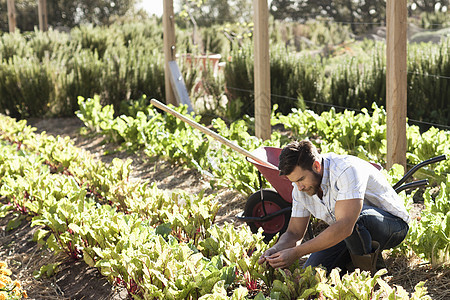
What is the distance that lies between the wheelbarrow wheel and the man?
0.58 meters

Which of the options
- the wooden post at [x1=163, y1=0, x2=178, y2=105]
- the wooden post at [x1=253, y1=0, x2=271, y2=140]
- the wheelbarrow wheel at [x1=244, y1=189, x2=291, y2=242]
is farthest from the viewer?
the wooden post at [x1=163, y1=0, x2=178, y2=105]

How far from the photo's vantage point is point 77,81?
794 centimetres

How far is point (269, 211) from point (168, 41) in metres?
3.99

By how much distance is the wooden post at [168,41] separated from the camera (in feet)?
22.4

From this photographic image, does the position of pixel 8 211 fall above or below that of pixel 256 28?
below

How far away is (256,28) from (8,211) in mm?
2696

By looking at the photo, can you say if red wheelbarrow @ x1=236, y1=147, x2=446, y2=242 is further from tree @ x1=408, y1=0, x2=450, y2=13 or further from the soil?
tree @ x1=408, y1=0, x2=450, y2=13

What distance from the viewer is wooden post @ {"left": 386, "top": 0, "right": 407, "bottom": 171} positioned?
3.88 m

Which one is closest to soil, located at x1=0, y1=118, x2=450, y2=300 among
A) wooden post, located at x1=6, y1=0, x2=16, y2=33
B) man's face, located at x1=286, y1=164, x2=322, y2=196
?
man's face, located at x1=286, y1=164, x2=322, y2=196

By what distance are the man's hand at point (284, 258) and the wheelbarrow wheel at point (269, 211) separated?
87 cm

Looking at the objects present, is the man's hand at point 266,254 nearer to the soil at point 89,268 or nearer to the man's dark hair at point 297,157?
the man's dark hair at point 297,157

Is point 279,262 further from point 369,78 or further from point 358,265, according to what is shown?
point 369,78

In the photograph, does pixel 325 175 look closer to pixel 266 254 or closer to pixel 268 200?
pixel 266 254

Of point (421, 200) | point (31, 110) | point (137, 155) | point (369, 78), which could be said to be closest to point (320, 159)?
point (421, 200)
